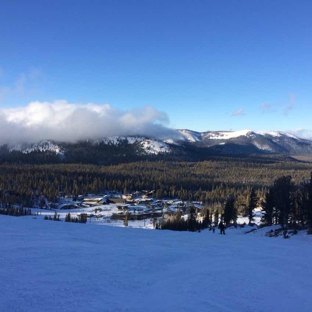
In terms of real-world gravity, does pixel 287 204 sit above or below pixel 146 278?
above

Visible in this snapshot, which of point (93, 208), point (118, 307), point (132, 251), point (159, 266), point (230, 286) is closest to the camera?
point (118, 307)

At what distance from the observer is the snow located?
10219mm

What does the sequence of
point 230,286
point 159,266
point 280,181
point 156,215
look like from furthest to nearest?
point 156,215 < point 280,181 < point 159,266 < point 230,286

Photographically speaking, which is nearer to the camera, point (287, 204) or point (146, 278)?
point (146, 278)

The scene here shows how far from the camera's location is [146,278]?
13.7m

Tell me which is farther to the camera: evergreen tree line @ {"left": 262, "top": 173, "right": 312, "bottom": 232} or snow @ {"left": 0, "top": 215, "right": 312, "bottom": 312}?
evergreen tree line @ {"left": 262, "top": 173, "right": 312, "bottom": 232}

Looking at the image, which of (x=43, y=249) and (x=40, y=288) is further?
(x=43, y=249)

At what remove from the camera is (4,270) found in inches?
504

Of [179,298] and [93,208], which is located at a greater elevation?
[179,298]

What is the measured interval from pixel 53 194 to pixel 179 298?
136118 millimetres

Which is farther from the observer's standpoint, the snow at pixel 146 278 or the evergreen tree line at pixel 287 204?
the evergreen tree line at pixel 287 204

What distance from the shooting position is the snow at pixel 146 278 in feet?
33.5

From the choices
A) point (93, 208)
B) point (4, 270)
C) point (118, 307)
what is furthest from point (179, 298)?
point (93, 208)

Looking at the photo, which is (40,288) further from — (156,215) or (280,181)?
(156,215)
